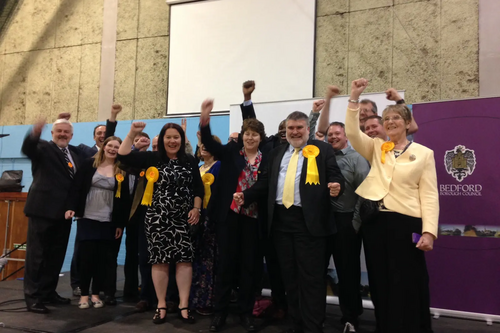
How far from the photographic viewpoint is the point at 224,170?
2816 millimetres

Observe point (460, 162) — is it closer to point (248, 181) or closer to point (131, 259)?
point (248, 181)

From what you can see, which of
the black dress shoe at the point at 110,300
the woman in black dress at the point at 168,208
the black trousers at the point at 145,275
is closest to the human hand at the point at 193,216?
the woman in black dress at the point at 168,208

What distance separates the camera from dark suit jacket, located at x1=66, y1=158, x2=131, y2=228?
3184mm

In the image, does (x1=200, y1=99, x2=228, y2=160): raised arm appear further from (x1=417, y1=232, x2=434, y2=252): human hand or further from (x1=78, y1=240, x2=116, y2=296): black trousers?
(x1=417, y1=232, x2=434, y2=252): human hand

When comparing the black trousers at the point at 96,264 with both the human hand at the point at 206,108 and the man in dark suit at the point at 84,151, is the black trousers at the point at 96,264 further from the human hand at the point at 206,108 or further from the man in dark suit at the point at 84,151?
the human hand at the point at 206,108

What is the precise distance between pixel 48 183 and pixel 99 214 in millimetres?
524

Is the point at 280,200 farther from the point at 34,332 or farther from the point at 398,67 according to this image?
the point at 398,67

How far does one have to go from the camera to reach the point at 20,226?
4.85 metres

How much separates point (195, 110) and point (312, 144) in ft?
12.5

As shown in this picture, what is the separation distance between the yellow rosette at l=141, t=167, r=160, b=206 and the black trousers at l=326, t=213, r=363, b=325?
53.9 inches

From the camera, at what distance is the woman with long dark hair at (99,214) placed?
3178mm

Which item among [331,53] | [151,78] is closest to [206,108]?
[331,53]

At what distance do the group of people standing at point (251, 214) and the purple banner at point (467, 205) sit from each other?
0.82 meters

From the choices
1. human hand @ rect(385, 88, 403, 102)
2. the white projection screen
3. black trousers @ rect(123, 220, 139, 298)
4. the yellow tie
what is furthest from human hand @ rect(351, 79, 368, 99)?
the white projection screen
